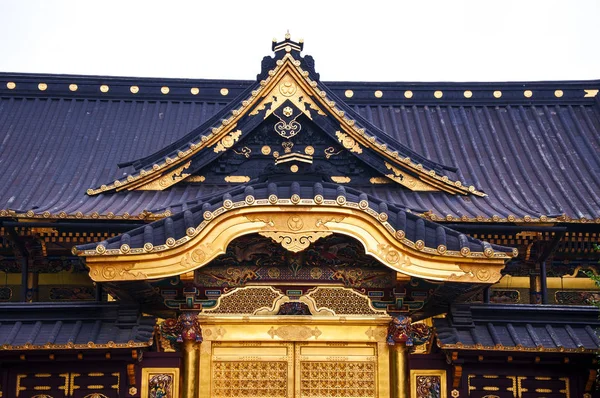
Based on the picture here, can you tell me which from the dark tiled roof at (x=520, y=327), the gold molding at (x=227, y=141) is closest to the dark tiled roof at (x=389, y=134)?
the gold molding at (x=227, y=141)

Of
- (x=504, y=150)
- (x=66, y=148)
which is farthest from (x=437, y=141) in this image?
(x=66, y=148)

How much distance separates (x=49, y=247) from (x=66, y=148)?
13.0 feet

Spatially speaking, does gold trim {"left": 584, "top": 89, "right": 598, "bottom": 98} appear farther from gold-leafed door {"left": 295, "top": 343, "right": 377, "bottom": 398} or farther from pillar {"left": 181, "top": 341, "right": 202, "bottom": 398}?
pillar {"left": 181, "top": 341, "right": 202, "bottom": 398}

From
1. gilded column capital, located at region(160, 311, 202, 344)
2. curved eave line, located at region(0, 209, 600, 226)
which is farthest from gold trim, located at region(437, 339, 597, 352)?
curved eave line, located at region(0, 209, 600, 226)

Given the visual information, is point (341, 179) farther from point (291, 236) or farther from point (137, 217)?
point (291, 236)

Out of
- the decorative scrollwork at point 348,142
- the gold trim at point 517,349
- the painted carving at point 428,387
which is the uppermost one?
the decorative scrollwork at point 348,142

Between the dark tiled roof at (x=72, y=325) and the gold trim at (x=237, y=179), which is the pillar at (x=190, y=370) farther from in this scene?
the gold trim at (x=237, y=179)

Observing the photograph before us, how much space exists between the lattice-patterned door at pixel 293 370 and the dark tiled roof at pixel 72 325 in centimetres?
103

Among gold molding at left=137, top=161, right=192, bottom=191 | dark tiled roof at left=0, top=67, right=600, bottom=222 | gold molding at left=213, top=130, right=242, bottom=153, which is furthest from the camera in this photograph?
dark tiled roof at left=0, top=67, right=600, bottom=222

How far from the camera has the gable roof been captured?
1484 centimetres

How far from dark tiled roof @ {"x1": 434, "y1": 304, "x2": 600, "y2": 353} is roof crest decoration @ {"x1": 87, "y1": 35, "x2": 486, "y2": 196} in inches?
182

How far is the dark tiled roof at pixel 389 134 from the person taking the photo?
49.0ft

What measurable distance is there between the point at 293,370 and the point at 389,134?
31.5 ft

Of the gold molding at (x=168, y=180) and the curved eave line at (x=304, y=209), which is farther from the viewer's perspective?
the gold molding at (x=168, y=180)
